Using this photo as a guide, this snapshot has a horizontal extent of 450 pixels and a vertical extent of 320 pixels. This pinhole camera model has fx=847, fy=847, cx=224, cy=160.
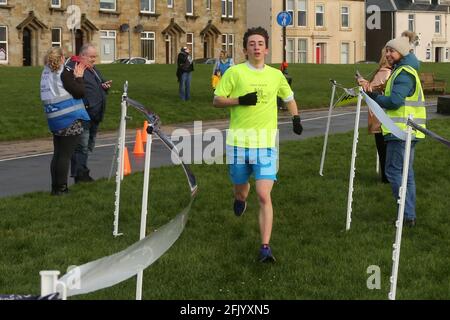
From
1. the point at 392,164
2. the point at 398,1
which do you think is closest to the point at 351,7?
the point at 398,1

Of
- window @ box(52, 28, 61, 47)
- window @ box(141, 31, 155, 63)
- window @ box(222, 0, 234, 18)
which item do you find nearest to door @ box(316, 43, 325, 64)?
window @ box(222, 0, 234, 18)

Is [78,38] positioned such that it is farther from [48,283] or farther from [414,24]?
[48,283]

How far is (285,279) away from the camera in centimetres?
672

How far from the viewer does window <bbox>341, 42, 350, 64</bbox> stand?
74.1 metres

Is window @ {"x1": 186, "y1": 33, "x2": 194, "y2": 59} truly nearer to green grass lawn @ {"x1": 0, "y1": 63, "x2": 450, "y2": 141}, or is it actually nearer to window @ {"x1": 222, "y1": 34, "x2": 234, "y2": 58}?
window @ {"x1": 222, "y1": 34, "x2": 234, "y2": 58}

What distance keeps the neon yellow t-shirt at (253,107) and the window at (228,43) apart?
2248 inches

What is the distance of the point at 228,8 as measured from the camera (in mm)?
65312

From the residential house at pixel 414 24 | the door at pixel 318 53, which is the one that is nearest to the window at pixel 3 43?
the door at pixel 318 53

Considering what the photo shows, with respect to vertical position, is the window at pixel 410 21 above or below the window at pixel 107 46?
above

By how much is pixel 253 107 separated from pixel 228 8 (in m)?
59.0

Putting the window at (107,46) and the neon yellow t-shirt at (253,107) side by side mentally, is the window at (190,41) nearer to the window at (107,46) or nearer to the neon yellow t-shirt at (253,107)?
the window at (107,46)

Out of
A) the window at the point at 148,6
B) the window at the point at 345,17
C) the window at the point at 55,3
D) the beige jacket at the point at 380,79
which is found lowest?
the beige jacket at the point at 380,79

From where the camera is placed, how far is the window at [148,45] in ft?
190

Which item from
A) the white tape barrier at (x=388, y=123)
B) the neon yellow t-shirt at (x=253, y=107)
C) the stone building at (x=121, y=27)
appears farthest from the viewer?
the stone building at (x=121, y=27)
